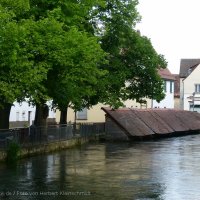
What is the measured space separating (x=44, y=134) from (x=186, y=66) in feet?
209

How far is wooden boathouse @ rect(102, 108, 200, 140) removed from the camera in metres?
47.4

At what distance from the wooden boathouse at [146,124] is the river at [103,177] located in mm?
15440

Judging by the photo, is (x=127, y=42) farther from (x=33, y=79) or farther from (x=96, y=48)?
(x=33, y=79)

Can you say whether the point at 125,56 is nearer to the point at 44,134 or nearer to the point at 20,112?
the point at 44,134

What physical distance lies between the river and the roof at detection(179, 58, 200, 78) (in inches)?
2362

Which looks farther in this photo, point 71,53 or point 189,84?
point 189,84

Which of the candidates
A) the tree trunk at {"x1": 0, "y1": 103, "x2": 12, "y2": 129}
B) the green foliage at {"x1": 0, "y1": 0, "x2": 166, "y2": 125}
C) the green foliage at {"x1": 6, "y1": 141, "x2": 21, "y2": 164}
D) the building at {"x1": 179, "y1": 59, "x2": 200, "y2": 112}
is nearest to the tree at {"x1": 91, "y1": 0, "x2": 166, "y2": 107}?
the green foliage at {"x1": 0, "y1": 0, "x2": 166, "y2": 125}

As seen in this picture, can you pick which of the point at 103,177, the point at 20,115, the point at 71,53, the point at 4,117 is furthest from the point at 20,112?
the point at 103,177

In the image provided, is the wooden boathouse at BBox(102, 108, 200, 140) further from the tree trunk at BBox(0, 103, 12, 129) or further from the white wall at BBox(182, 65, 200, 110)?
the white wall at BBox(182, 65, 200, 110)

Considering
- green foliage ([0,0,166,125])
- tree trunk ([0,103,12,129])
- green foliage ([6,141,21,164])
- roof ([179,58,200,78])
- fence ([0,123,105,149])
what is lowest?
green foliage ([6,141,21,164])

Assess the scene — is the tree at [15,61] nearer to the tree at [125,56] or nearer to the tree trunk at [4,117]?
the tree trunk at [4,117]

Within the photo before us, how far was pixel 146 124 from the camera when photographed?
51.0m

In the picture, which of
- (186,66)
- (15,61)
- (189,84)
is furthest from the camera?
(186,66)

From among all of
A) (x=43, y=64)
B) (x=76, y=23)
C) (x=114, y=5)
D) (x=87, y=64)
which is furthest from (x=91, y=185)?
(x=114, y=5)
